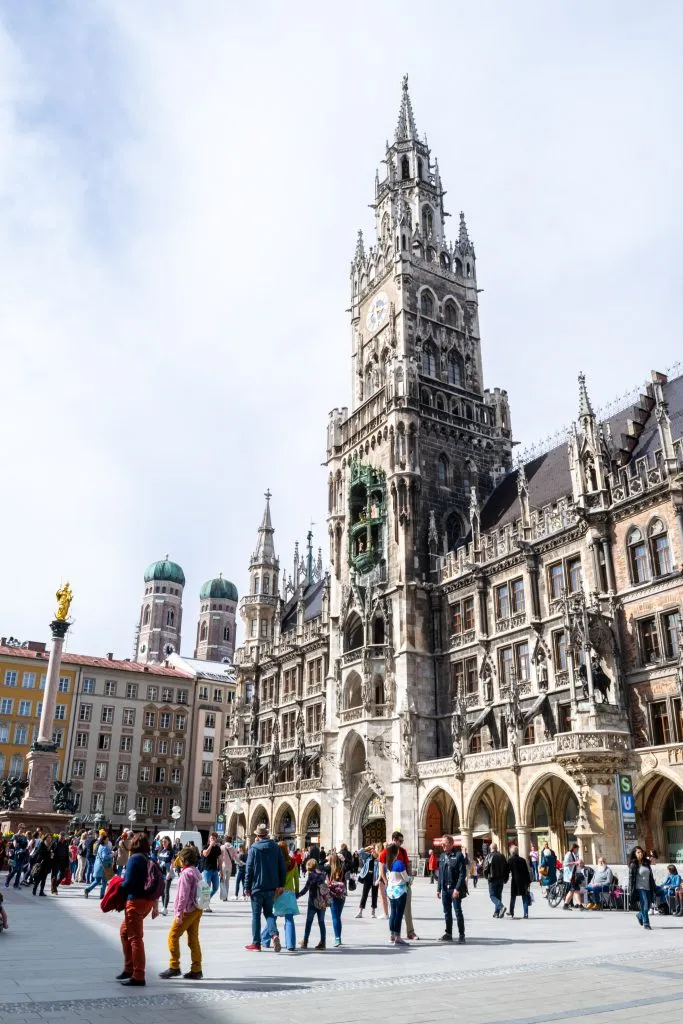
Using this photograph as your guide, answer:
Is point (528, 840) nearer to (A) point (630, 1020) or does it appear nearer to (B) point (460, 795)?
(B) point (460, 795)

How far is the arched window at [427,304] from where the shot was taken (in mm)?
52344

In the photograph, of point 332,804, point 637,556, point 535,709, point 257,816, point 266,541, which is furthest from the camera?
point 266,541

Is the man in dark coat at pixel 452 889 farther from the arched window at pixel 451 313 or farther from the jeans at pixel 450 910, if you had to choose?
the arched window at pixel 451 313

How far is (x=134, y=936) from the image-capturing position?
9.77 metres

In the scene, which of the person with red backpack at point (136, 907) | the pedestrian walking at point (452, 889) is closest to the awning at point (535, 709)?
the pedestrian walking at point (452, 889)

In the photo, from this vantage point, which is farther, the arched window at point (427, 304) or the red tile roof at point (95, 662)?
the red tile roof at point (95, 662)

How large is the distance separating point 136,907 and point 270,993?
70.1 inches

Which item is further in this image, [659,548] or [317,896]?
[659,548]

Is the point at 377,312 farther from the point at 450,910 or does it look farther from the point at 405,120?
the point at 450,910

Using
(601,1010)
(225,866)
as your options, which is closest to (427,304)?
(225,866)

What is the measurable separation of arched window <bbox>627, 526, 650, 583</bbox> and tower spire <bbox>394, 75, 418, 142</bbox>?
38630 millimetres

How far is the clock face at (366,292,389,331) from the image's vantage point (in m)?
53.1

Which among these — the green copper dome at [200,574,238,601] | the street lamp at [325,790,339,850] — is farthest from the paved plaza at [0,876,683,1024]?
the green copper dome at [200,574,238,601]

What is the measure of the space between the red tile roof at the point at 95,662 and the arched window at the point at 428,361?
42344mm
